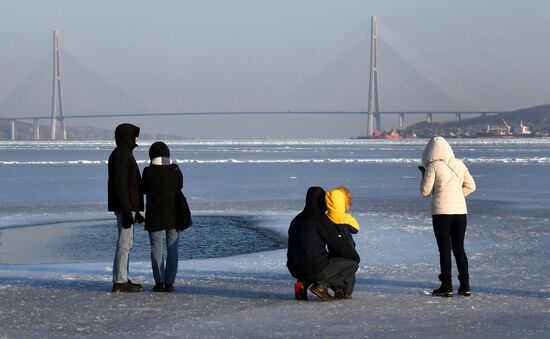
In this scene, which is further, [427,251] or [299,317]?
[427,251]

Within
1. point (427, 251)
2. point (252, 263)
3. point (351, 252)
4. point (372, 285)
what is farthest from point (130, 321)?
point (427, 251)

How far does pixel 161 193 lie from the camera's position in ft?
26.1

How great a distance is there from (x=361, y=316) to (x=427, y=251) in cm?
386

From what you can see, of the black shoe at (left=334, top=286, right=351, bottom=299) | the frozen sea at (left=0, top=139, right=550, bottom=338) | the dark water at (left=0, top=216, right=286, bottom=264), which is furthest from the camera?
the dark water at (left=0, top=216, right=286, bottom=264)

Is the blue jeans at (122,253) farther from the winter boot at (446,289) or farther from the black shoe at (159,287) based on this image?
the winter boot at (446,289)

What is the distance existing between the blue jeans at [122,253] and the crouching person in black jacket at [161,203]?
0.16 meters

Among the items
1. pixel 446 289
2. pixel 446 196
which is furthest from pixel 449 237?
pixel 446 289

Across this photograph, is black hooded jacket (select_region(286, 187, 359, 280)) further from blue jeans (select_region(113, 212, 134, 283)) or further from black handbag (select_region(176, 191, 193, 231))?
blue jeans (select_region(113, 212, 134, 283))

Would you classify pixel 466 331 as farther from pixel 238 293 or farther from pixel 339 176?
pixel 339 176

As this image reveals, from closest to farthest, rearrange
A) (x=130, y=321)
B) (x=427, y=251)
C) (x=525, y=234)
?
(x=130, y=321)
(x=427, y=251)
(x=525, y=234)

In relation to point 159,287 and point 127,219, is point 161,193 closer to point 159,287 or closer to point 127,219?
point 127,219

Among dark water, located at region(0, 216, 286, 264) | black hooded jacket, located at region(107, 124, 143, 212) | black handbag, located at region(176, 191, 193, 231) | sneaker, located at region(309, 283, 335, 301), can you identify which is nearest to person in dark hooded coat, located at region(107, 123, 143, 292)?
black hooded jacket, located at region(107, 124, 143, 212)

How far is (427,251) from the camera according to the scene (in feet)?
34.5

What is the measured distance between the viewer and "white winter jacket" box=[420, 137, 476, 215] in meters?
7.66
